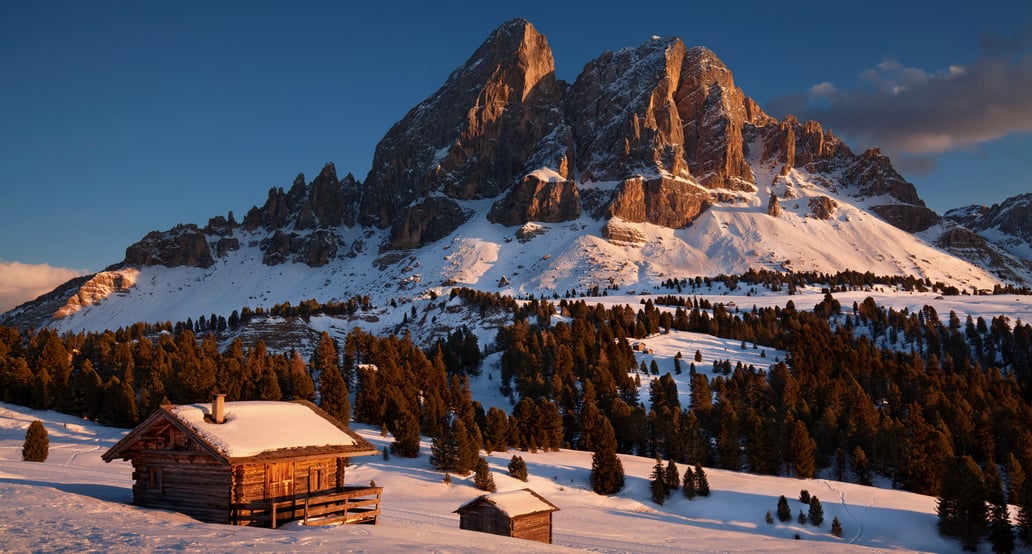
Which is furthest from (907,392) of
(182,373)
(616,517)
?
(182,373)

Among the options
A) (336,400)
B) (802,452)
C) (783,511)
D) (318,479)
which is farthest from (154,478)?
(802,452)

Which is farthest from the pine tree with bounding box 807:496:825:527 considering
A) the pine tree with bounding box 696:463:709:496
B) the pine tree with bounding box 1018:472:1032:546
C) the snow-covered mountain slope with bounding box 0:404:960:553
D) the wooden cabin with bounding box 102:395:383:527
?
the wooden cabin with bounding box 102:395:383:527

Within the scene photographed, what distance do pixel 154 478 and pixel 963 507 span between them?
56.5 m

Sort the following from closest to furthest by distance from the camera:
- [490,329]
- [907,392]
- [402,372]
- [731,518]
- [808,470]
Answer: [731,518], [808,470], [402,372], [907,392], [490,329]

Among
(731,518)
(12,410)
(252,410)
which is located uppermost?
(252,410)

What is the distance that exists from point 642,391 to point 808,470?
3715 centimetres

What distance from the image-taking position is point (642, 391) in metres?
112

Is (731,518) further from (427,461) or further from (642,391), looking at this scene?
(642,391)

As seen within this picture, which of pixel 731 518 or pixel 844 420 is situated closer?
pixel 731 518

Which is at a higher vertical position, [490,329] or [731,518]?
[490,329]

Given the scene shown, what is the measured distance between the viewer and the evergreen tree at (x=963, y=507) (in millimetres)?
54875

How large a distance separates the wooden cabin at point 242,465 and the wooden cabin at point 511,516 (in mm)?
8074

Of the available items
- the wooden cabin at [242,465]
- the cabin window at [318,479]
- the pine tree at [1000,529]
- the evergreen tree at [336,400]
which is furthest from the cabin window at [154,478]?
the pine tree at [1000,529]

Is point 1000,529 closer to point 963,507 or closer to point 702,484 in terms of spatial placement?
point 963,507
